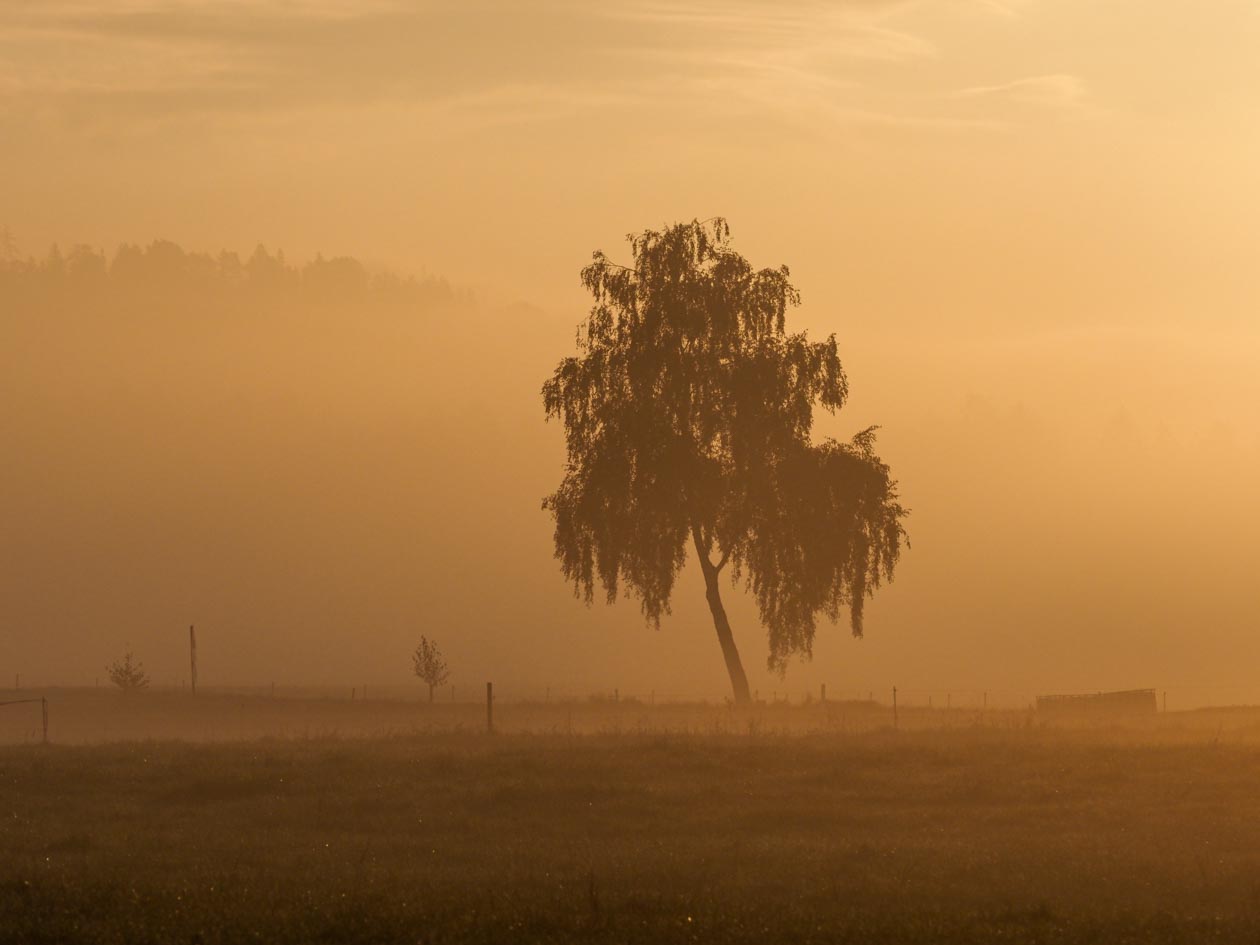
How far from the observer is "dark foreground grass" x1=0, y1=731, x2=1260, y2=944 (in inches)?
749

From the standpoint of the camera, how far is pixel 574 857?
2433cm

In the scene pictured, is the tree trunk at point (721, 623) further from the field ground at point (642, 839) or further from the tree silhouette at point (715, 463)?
the field ground at point (642, 839)

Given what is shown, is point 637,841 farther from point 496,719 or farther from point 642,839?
point 496,719

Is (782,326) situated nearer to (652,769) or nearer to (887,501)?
(887,501)

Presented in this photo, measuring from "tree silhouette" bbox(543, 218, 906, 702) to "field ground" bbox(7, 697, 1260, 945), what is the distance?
50.5 feet

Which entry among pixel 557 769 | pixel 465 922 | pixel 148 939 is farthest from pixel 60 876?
pixel 557 769

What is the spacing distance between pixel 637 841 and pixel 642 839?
0.31 metres

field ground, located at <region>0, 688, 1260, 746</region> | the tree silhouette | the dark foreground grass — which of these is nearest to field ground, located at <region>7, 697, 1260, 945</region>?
the dark foreground grass

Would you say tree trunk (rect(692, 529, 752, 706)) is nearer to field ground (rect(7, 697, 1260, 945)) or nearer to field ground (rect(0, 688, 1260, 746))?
field ground (rect(0, 688, 1260, 746))

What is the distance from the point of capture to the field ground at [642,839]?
19.0 meters

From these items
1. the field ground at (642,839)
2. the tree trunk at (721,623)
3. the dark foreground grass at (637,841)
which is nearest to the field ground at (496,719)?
A: the tree trunk at (721,623)

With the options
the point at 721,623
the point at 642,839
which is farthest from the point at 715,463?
the point at 642,839

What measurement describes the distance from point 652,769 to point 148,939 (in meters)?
17.0

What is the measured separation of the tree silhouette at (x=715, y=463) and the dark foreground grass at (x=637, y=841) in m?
16.3
